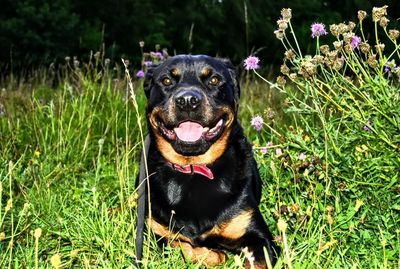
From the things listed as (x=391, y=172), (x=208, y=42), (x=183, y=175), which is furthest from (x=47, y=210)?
(x=208, y=42)

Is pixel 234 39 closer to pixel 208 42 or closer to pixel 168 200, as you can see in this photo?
pixel 208 42

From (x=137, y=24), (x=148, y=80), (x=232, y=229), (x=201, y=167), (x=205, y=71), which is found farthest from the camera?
(x=137, y=24)

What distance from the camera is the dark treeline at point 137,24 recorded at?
14523 millimetres

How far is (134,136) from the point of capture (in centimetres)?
513

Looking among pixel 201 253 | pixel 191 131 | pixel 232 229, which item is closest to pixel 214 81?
pixel 191 131

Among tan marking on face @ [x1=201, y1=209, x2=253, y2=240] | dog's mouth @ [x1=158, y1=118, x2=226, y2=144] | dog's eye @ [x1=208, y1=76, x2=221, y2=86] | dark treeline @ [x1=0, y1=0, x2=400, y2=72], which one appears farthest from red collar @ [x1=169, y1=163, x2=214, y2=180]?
dark treeline @ [x1=0, y1=0, x2=400, y2=72]

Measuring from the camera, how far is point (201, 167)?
10.6 feet

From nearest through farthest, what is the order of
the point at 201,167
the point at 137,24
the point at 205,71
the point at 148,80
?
the point at 201,167
the point at 205,71
the point at 148,80
the point at 137,24

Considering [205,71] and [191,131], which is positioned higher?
[205,71]

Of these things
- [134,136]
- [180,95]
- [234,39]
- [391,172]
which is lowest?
[234,39]

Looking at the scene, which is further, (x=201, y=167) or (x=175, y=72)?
(x=175, y=72)

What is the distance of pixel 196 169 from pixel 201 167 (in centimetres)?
3

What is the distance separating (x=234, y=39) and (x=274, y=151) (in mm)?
12650

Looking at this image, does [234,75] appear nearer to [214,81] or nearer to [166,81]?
[214,81]
